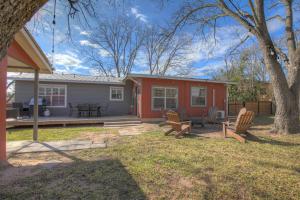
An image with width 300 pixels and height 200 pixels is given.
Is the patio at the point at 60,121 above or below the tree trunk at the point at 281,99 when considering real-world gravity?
below

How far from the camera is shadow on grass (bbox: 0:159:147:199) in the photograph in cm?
283

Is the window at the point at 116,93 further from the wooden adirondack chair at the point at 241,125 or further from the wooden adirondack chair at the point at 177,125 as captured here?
the wooden adirondack chair at the point at 241,125

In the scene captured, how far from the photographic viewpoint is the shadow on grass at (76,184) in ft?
9.27

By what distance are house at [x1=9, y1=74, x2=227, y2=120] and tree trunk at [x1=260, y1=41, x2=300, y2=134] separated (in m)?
5.08

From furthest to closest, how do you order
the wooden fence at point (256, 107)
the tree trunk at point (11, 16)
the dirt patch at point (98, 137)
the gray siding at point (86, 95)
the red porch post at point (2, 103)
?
the wooden fence at point (256, 107) → the gray siding at point (86, 95) → the dirt patch at point (98, 137) → the red porch post at point (2, 103) → the tree trunk at point (11, 16)

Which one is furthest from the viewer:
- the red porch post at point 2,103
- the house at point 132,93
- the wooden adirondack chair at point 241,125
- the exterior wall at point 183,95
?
the house at point 132,93

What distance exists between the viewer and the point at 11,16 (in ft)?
3.96

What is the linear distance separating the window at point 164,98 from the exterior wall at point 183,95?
275mm

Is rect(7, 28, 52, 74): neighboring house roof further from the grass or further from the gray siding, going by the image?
the gray siding

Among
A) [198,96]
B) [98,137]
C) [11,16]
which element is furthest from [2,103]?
[198,96]

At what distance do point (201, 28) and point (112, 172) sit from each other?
9.13m

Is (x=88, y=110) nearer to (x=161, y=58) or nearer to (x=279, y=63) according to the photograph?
(x=279, y=63)

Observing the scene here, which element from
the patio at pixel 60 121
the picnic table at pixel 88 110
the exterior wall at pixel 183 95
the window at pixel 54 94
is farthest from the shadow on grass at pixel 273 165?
the window at pixel 54 94

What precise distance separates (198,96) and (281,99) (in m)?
5.94
